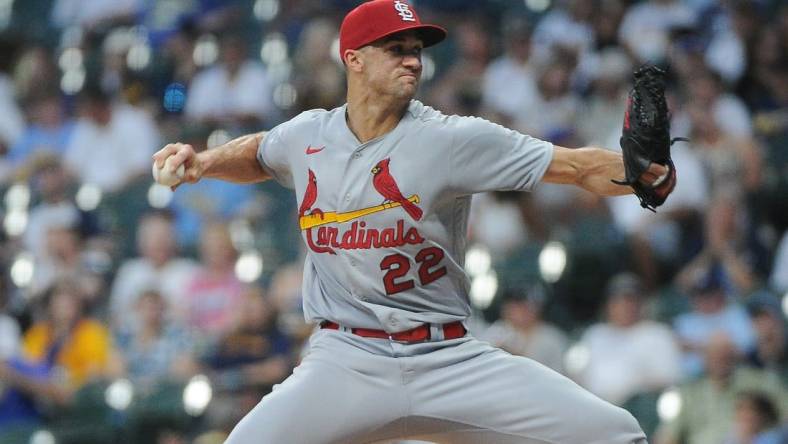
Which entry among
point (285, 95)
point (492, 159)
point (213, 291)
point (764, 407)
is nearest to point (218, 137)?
point (285, 95)

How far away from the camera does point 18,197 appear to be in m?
9.49

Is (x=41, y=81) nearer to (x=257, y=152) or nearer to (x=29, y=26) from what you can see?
(x=29, y=26)

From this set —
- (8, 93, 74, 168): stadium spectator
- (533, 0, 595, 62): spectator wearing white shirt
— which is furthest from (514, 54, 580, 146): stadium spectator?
(8, 93, 74, 168): stadium spectator

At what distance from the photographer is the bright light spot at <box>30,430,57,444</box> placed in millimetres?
6875

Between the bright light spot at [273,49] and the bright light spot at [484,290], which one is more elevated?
the bright light spot at [273,49]

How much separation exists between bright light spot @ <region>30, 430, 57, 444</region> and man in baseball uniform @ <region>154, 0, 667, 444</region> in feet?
10.4

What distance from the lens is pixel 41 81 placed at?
10.6 metres

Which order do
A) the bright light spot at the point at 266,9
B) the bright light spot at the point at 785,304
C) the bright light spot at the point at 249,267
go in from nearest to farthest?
the bright light spot at the point at 785,304 < the bright light spot at the point at 249,267 < the bright light spot at the point at 266,9

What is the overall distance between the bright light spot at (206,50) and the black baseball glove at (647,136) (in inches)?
265

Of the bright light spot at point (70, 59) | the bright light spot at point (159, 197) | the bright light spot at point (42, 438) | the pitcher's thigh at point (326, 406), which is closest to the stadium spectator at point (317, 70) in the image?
the bright light spot at point (159, 197)

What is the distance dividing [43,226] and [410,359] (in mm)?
5608

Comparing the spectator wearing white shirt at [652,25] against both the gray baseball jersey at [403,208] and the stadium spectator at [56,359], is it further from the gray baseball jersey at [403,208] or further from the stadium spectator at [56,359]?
the gray baseball jersey at [403,208]

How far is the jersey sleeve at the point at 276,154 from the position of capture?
4289 mm

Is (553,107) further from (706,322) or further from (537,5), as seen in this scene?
(706,322)
